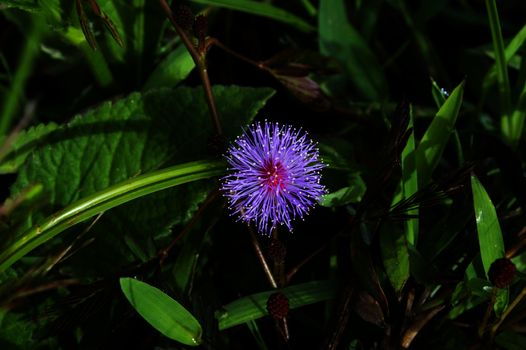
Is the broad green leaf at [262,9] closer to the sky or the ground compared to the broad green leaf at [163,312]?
closer to the sky

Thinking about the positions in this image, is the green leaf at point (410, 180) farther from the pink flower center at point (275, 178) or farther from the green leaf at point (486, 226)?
the pink flower center at point (275, 178)

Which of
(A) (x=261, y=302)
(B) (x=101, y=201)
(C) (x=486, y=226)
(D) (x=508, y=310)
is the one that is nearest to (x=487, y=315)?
(D) (x=508, y=310)

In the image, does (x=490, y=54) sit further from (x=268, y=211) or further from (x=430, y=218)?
(x=268, y=211)

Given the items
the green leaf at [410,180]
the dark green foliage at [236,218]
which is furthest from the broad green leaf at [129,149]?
the green leaf at [410,180]

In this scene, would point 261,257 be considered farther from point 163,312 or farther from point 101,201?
point 101,201

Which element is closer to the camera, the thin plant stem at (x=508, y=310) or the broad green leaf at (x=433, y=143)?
the thin plant stem at (x=508, y=310)

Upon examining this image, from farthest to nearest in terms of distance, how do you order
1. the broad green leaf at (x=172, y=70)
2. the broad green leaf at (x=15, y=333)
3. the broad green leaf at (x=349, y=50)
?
the broad green leaf at (x=349, y=50) < the broad green leaf at (x=172, y=70) < the broad green leaf at (x=15, y=333)


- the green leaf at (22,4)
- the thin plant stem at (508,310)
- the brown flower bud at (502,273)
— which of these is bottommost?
the thin plant stem at (508,310)
